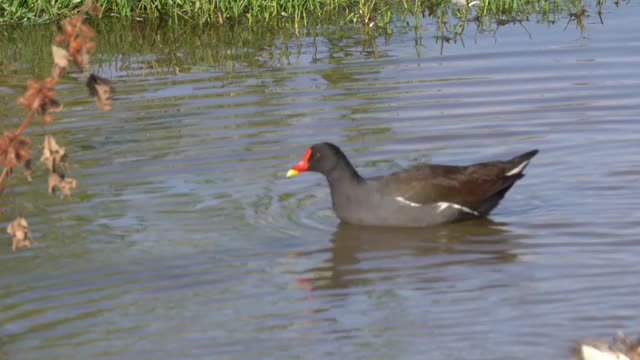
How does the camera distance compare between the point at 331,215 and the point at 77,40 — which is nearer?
the point at 77,40

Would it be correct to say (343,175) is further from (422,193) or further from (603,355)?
(603,355)

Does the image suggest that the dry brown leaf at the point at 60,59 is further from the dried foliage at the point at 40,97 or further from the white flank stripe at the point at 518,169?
the white flank stripe at the point at 518,169

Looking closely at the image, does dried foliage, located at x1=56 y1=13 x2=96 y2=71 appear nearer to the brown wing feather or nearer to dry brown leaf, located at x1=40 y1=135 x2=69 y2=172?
dry brown leaf, located at x1=40 y1=135 x2=69 y2=172

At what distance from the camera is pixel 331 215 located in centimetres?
1042

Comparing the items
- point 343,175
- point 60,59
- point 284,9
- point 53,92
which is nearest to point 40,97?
point 53,92

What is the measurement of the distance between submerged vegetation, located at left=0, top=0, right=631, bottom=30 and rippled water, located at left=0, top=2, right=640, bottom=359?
83 cm

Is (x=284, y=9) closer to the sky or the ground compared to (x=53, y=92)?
closer to the ground

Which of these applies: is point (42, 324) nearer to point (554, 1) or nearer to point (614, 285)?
point (614, 285)

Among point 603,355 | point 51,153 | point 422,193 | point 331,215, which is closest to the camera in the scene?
point 603,355

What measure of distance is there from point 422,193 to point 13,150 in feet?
17.3

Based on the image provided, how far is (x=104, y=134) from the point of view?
12586 mm

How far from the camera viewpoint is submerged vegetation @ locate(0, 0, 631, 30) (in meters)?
16.6

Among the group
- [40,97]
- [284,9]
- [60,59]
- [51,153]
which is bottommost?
[284,9]

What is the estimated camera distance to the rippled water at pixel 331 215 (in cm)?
771
